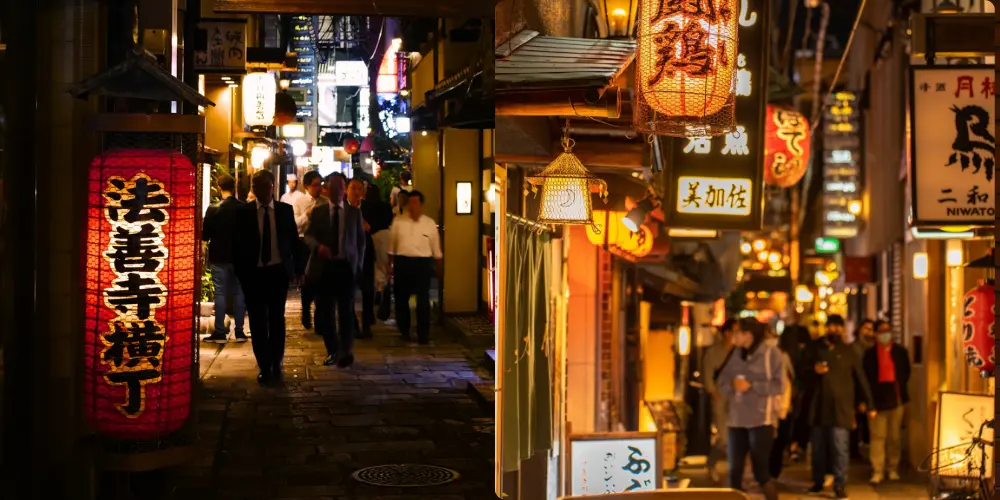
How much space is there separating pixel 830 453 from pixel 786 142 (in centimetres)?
528

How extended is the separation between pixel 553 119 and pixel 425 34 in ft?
16.9

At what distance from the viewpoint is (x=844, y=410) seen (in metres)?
15.9

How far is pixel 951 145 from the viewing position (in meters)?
10.6

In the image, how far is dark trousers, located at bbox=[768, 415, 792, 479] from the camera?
17.2m


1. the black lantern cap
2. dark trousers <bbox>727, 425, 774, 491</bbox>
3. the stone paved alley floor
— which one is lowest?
dark trousers <bbox>727, 425, 774, 491</bbox>

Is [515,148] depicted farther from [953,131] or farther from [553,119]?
[953,131]

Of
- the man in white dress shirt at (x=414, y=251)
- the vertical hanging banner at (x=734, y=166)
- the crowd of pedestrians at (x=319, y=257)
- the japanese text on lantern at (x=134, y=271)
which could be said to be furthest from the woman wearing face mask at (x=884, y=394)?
the japanese text on lantern at (x=134, y=271)

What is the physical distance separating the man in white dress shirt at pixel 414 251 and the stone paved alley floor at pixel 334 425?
2.94 ft

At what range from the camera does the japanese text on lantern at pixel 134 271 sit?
779 centimetres

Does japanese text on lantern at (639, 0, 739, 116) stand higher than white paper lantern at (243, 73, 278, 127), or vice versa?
white paper lantern at (243, 73, 278, 127)

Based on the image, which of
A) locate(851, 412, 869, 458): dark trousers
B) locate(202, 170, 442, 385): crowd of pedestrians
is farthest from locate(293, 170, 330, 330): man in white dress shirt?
locate(851, 412, 869, 458): dark trousers

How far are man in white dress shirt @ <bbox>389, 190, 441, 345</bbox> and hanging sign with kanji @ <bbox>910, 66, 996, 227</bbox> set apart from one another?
6.35 m

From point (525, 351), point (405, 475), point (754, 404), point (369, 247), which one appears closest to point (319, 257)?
point (369, 247)

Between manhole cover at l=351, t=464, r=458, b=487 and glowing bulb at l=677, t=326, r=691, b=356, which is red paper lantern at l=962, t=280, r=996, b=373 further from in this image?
glowing bulb at l=677, t=326, r=691, b=356
